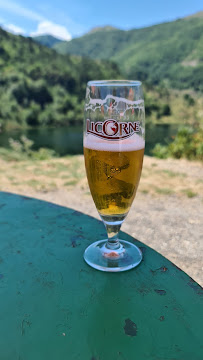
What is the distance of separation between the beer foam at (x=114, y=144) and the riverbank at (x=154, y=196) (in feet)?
4.94

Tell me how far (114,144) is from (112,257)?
0.31 meters

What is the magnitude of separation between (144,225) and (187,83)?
54.9m

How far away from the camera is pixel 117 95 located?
76 centimetres

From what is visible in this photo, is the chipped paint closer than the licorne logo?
Yes

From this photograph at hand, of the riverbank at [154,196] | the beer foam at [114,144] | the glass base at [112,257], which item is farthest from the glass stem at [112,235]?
the riverbank at [154,196]

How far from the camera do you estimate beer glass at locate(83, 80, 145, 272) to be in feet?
2.50

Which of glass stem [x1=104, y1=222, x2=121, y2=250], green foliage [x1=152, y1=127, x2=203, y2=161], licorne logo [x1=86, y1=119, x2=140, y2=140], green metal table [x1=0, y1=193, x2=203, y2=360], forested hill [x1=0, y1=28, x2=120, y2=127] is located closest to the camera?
green metal table [x1=0, y1=193, x2=203, y2=360]

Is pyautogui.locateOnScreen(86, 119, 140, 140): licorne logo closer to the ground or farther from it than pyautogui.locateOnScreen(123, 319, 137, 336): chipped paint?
farther from it

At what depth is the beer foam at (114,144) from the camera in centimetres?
76

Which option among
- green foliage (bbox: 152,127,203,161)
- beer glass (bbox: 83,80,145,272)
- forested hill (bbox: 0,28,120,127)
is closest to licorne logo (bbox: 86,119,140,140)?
beer glass (bbox: 83,80,145,272)

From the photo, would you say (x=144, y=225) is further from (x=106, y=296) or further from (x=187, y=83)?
(x=187, y=83)

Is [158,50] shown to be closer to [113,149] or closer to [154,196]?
[154,196]

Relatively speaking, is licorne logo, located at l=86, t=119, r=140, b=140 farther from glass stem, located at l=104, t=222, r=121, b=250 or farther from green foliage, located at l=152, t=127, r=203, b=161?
green foliage, located at l=152, t=127, r=203, b=161

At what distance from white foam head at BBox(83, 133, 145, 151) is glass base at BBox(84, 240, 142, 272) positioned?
0.28 metres
